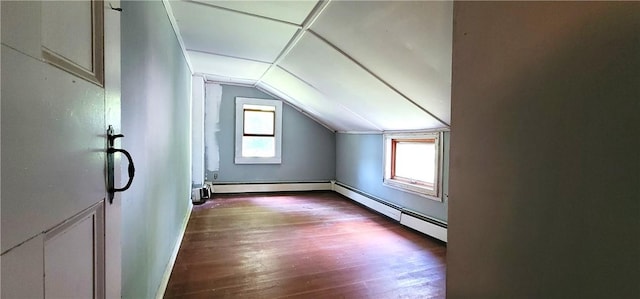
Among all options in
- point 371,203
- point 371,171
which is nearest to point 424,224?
point 371,203

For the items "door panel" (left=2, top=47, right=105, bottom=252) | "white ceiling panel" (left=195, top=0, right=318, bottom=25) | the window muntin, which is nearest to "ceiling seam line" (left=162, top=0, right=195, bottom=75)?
"white ceiling panel" (left=195, top=0, right=318, bottom=25)

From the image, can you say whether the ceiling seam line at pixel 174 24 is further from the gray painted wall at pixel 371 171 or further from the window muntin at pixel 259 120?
the gray painted wall at pixel 371 171

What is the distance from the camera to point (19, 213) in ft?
1.20

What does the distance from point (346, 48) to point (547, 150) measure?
6.16 ft

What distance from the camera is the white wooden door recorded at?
35 cm

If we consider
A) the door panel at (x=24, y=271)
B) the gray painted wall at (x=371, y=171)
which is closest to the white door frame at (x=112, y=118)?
the door panel at (x=24, y=271)

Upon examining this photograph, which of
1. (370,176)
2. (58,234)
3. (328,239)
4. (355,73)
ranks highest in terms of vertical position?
(355,73)

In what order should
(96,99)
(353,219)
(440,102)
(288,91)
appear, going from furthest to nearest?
(288,91) < (353,219) < (440,102) < (96,99)

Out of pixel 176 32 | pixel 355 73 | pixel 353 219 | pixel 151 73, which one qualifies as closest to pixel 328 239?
pixel 353 219

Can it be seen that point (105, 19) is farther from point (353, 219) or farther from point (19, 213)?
point (353, 219)

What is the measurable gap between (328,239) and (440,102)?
1713 mm

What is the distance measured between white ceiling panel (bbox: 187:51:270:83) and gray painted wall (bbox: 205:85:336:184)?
74 cm

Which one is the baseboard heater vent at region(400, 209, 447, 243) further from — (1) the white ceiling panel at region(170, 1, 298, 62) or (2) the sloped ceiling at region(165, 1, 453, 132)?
(1) the white ceiling panel at region(170, 1, 298, 62)

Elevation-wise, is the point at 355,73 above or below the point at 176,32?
below
